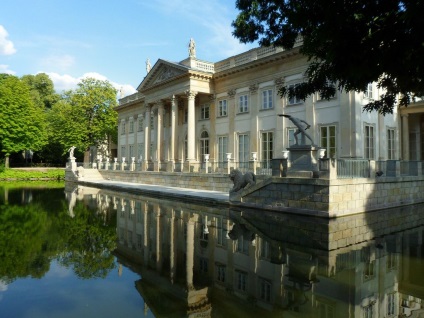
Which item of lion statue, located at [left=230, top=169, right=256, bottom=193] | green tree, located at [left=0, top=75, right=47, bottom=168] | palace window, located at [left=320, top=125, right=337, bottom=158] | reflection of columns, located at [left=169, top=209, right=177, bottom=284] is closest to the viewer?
reflection of columns, located at [left=169, top=209, right=177, bottom=284]

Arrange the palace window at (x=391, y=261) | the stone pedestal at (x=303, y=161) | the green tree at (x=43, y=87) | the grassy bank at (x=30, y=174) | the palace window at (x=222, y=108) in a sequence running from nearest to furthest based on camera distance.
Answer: the palace window at (x=391, y=261) < the stone pedestal at (x=303, y=161) < the palace window at (x=222, y=108) < the grassy bank at (x=30, y=174) < the green tree at (x=43, y=87)

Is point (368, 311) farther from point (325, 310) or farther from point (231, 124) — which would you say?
point (231, 124)

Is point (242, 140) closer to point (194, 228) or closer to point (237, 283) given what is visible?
point (194, 228)

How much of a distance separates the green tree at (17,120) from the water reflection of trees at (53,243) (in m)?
35.9

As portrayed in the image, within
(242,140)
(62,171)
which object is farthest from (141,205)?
(62,171)

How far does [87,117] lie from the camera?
47125mm

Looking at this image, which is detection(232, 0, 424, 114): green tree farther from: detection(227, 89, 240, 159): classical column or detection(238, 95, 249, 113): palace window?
detection(227, 89, 240, 159): classical column

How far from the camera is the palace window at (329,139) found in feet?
66.5

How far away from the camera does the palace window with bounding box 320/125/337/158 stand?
20266 mm

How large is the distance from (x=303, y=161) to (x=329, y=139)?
23.6ft

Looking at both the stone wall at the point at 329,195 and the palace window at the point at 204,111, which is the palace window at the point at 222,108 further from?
the stone wall at the point at 329,195

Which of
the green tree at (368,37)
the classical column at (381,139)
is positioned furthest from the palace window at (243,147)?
the green tree at (368,37)

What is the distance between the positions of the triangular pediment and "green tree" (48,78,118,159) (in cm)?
1594

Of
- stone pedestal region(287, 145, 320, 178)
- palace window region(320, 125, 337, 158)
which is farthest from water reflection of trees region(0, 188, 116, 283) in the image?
palace window region(320, 125, 337, 158)
